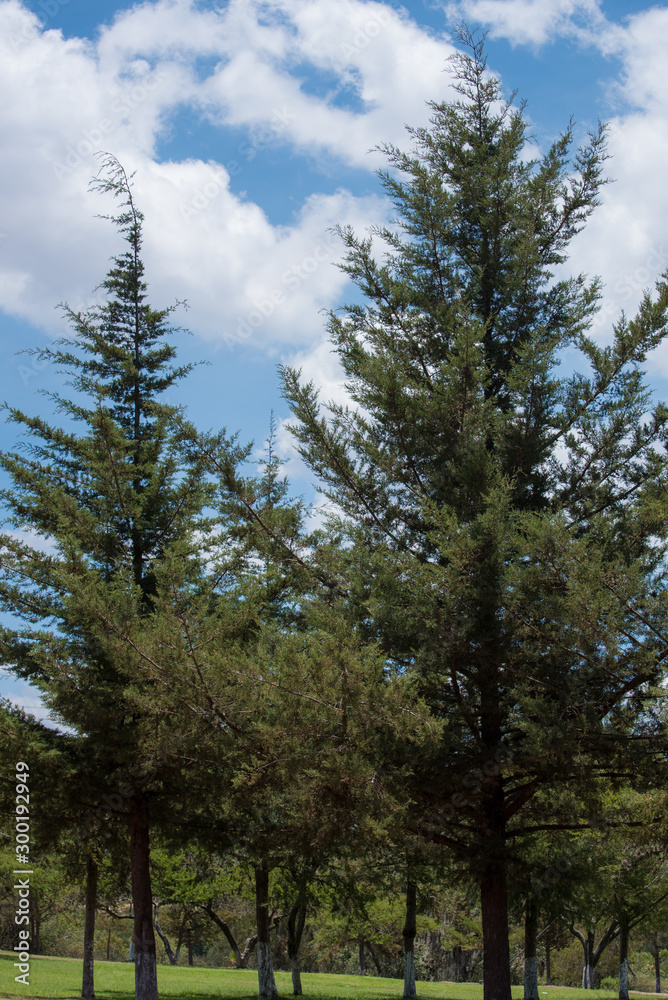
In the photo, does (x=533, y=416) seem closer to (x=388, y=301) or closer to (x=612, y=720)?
(x=388, y=301)

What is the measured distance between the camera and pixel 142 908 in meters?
12.5

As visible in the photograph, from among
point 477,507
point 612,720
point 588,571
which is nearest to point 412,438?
point 477,507

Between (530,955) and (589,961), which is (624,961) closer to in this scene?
(530,955)

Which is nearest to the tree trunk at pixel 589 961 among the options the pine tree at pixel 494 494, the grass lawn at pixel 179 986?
the grass lawn at pixel 179 986

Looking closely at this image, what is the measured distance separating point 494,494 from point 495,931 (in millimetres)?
6095

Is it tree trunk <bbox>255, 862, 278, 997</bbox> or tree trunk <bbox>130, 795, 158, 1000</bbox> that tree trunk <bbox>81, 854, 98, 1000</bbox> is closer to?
tree trunk <bbox>130, 795, 158, 1000</bbox>

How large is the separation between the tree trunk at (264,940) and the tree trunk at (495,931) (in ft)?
28.7

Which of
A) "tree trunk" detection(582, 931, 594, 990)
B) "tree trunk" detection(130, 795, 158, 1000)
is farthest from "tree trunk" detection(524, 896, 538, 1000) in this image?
"tree trunk" detection(582, 931, 594, 990)

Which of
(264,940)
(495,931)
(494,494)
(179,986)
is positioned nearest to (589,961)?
(179,986)

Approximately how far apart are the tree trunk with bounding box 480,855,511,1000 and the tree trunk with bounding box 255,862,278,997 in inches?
345

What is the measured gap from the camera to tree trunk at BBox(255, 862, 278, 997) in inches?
720

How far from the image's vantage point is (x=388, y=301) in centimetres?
1320

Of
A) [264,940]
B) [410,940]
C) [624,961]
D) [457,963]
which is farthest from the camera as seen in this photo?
[457,963]

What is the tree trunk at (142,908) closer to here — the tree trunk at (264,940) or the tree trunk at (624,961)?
the tree trunk at (264,940)
